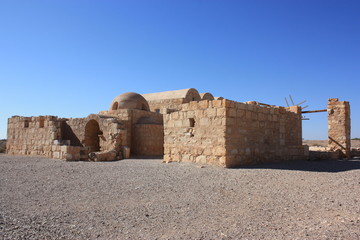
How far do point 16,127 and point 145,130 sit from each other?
728 centimetres

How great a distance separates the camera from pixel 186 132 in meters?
7.91

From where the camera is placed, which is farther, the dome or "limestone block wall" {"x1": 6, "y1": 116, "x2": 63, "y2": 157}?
the dome

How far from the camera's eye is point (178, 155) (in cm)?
805

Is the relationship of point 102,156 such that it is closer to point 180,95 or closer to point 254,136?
point 254,136

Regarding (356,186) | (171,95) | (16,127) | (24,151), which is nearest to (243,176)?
(356,186)

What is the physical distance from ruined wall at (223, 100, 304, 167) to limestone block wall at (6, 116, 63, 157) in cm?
918

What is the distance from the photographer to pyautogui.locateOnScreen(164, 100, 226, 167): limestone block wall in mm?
6953

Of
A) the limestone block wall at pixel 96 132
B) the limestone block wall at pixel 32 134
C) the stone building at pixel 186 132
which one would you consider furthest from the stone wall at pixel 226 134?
the limestone block wall at pixel 32 134

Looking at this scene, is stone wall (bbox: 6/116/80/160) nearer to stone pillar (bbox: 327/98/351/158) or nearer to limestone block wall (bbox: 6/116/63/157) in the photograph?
limestone block wall (bbox: 6/116/63/157)

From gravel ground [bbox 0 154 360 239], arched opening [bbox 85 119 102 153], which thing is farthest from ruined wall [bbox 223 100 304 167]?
arched opening [bbox 85 119 102 153]

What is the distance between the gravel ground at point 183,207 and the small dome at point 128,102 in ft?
34.8

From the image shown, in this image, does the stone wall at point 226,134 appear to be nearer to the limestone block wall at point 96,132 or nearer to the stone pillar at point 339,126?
the stone pillar at point 339,126

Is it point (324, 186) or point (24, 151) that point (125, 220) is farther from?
point (24, 151)

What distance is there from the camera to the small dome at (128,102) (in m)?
16.0
